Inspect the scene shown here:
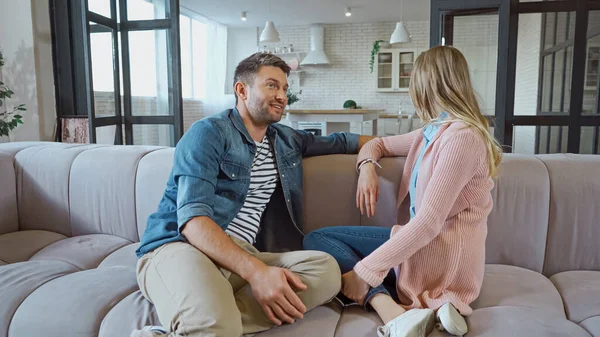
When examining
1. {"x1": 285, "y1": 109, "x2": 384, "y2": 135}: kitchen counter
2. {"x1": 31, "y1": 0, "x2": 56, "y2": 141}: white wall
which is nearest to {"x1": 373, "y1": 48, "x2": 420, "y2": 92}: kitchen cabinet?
{"x1": 285, "y1": 109, "x2": 384, "y2": 135}: kitchen counter

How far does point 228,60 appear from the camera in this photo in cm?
1002

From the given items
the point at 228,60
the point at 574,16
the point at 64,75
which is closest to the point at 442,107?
the point at 574,16

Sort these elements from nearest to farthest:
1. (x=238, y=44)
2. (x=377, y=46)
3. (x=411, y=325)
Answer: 1. (x=411, y=325)
2. (x=377, y=46)
3. (x=238, y=44)

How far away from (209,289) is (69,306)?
48cm

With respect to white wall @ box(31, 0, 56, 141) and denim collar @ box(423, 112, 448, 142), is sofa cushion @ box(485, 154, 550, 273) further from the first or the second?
white wall @ box(31, 0, 56, 141)

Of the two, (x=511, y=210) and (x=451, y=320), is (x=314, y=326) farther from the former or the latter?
(x=511, y=210)

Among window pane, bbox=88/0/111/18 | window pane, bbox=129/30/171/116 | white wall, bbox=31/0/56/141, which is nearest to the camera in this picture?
window pane, bbox=88/0/111/18

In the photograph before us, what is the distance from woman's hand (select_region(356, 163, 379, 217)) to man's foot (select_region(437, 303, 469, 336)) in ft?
1.62

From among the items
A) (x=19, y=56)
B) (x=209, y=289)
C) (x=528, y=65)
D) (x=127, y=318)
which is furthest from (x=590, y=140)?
(x=19, y=56)

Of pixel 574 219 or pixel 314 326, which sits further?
pixel 574 219

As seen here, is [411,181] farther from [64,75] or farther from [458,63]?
[64,75]

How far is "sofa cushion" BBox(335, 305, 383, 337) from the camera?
49.1 inches

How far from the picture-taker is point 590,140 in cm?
333

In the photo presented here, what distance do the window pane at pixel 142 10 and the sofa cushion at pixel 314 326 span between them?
3.65 meters
